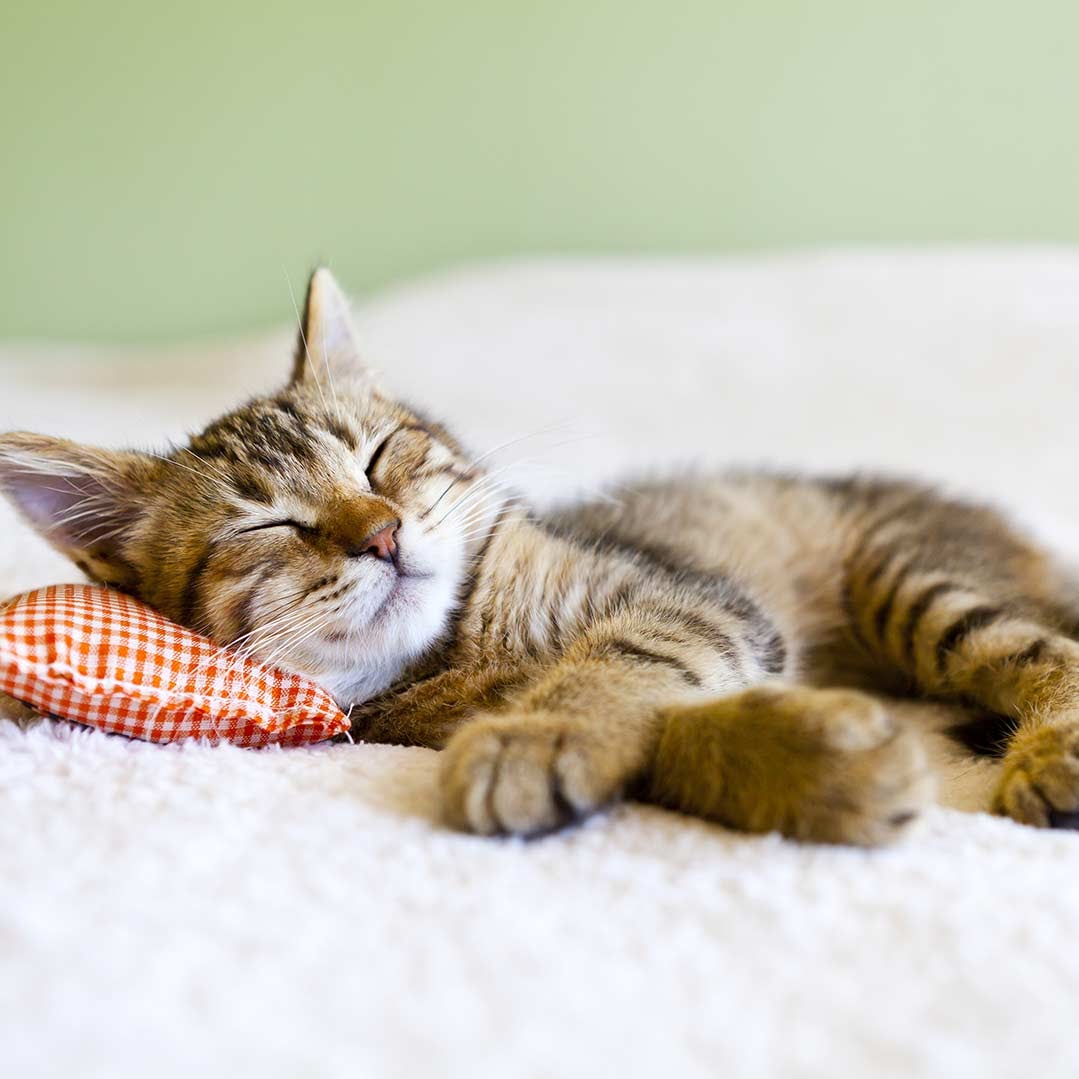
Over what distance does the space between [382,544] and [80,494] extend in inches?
14.4

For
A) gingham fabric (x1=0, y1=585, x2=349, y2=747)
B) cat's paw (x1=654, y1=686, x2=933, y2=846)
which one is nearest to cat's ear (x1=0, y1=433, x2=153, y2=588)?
gingham fabric (x1=0, y1=585, x2=349, y2=747)

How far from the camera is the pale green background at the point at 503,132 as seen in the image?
2643 millimetres

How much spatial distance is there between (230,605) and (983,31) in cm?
251

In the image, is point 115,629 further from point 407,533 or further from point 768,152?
point 768,152

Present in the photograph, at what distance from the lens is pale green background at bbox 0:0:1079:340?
2643mm

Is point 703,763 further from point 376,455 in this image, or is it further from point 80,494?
point 80,494

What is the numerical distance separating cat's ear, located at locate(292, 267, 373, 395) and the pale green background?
153 centimetres

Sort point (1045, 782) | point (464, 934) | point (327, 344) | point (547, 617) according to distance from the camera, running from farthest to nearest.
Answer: point (327, 344) → point (547, 617) → point (1045, 782) → point (464, 934)

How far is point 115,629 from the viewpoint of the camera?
38.2 inches

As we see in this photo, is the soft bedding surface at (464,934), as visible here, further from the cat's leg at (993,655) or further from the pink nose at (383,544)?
the pink nose at (383,544)

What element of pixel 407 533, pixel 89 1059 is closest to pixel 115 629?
pixel 407 533

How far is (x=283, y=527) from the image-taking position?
111cm

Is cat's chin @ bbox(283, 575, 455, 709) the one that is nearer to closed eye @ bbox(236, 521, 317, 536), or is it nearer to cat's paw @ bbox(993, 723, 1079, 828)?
closed eye @ bbox(236, 521, 317, 536)

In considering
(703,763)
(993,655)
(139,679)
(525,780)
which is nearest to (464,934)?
(525,780)
